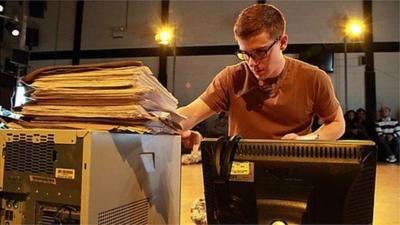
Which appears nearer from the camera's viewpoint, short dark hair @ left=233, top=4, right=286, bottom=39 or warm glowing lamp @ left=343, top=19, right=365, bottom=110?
short dark hair @ left=233, top=4, right=286, bottom=39

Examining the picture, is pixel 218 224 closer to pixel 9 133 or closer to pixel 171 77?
pixel 9 133

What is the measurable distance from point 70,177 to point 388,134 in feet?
22.9

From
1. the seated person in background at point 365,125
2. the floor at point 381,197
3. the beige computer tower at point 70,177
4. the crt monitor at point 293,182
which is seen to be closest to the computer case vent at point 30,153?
the beige computer tower at point 70,177

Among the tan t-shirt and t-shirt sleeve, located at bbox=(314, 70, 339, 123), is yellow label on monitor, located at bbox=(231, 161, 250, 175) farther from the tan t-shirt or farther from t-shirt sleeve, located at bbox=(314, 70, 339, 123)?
t-shirt sleeve, located at bbox=(314, 70, 339, 123)

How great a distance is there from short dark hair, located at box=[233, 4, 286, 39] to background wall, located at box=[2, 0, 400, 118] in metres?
6.53

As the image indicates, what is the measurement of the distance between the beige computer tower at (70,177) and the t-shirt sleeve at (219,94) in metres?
0.46

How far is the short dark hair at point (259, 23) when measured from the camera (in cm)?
112

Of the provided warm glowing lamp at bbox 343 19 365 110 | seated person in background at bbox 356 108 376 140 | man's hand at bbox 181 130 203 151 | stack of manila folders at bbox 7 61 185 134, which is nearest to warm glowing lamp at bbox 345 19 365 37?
warm glowing lamp at bbox 343 19 365 110

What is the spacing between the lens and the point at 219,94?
1.38 m

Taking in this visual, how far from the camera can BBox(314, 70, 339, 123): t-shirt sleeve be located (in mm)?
1280

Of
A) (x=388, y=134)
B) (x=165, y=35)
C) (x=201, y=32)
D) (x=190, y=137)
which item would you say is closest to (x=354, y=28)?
(x=388, y=134)

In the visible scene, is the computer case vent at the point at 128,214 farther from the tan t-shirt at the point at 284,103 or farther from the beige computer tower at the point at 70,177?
the tan t-shirt at the point at 284,103

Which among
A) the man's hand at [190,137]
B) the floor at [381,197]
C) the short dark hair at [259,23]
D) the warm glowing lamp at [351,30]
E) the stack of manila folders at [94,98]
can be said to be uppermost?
the warm glowing lamp at [351,30]

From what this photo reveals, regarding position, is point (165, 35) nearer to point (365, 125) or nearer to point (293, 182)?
point (365, 125)
